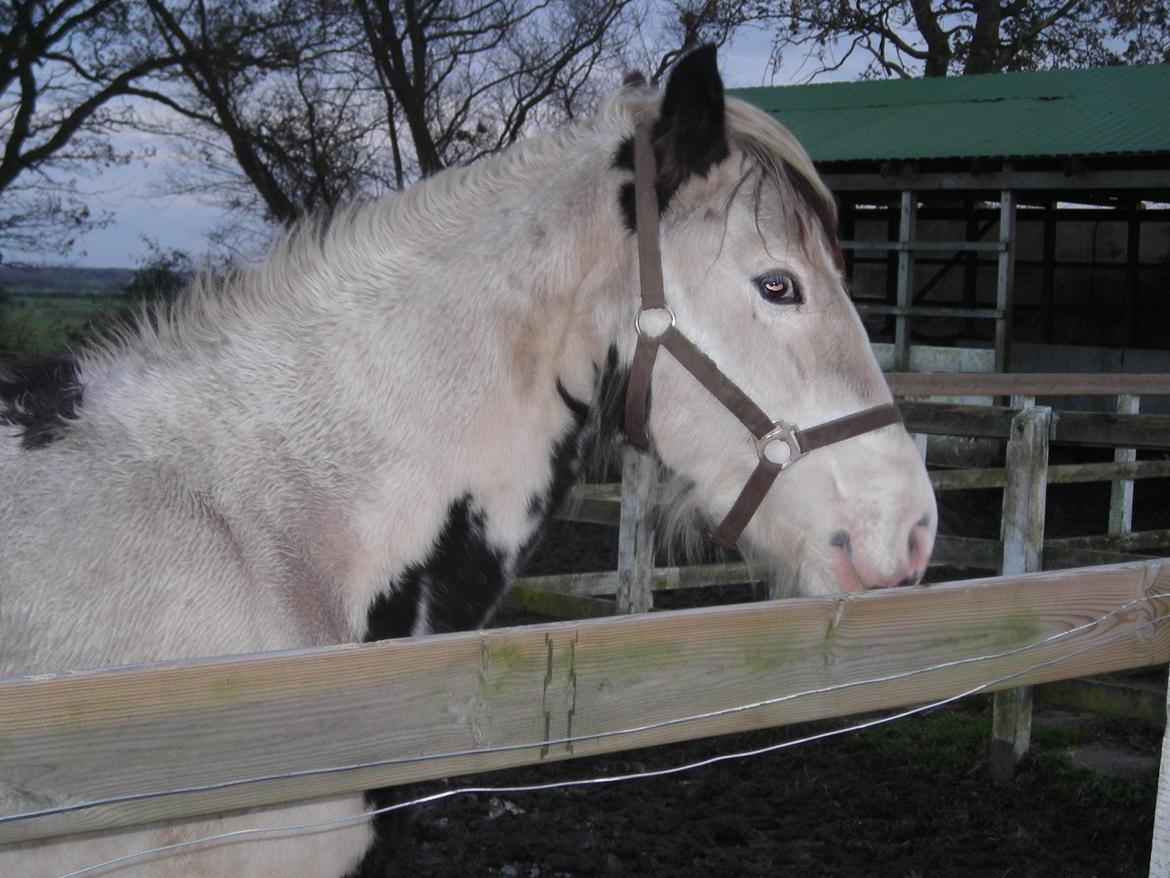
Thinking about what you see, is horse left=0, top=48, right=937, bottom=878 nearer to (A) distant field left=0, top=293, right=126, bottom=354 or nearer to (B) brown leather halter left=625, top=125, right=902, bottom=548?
(B) brown leather halter left=625, top=125, right=902, bottom=548

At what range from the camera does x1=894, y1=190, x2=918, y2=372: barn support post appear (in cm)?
1490

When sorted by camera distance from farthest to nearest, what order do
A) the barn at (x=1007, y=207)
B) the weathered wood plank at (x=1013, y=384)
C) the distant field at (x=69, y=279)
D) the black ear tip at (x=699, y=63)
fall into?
1. the barn at (x=1007, y=207)
2. the distant field at (x=69, y=279)
3. the weathered wood plank at (x=1013, y=384)
4. the black ear tip at (x=699, y=63)

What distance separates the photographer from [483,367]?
218 cm

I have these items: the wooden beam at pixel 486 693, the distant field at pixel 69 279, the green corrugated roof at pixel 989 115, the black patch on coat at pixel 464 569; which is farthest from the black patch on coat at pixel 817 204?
the green corrugated roof at pixel 989 115

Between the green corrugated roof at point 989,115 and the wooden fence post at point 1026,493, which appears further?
the green corrugated roof at point 989,115

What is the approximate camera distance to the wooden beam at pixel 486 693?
126 cm

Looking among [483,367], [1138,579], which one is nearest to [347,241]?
[483,367]

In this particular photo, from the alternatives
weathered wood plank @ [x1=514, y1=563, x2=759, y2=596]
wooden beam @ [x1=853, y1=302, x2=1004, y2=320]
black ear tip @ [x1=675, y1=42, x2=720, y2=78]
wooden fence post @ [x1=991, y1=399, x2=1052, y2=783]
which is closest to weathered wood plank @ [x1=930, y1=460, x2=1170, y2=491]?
wooden fence post @ [x1=991, y1=399, x2=1052, y2=783]

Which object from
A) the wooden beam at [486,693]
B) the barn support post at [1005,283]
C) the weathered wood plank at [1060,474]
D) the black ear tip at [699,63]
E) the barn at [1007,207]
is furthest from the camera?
the barn support post at [1005,283]

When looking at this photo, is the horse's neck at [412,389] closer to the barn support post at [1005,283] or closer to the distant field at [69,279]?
the distant field at [69,279]

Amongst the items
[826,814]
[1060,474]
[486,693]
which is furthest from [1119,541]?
[486,693]

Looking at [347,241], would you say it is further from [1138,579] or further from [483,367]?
[1138,579]

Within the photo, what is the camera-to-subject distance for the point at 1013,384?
17.8 ft

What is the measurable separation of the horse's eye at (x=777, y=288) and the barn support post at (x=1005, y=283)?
42.3ft
